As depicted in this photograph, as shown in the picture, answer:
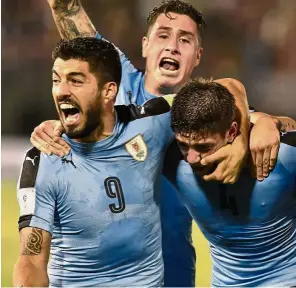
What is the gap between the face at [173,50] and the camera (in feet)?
6.47

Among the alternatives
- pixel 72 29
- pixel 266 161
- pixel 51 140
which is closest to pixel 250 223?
pixel 266 161

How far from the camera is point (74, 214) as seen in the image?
6.33 ft

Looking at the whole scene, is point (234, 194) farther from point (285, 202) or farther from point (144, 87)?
point (144, 87)

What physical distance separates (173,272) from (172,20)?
2.13 feet

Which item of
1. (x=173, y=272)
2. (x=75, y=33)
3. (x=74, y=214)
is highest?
(x=75, y=33)

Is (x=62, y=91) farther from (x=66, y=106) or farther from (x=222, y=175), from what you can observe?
(x=222, y=175)

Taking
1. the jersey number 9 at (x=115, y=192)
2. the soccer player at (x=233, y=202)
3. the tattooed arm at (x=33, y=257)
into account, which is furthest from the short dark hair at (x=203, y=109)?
the tattooed arm at (x=33, y=257)

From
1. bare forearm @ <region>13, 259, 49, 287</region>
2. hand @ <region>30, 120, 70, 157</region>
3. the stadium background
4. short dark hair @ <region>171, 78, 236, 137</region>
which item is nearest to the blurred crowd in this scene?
the stadium background

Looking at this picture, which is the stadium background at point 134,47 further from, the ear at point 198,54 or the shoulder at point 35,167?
the shoulder at point 35,167

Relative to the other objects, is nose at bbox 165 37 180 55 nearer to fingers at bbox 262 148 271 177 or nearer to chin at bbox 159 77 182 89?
chin at bbox 159 77 182 89

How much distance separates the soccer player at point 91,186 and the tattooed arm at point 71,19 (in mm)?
96

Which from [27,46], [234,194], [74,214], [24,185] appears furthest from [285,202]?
[27,46]

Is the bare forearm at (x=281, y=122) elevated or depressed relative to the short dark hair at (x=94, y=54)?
depressed

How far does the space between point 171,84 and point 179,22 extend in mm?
154
